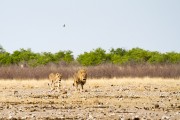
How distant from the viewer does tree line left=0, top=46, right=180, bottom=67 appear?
225ft

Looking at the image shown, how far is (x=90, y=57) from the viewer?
68.7 m

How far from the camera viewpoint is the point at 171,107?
19.7m

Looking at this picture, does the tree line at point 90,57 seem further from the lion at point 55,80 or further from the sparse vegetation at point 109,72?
the lion at point 55,80

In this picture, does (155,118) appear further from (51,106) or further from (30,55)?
(30,55)

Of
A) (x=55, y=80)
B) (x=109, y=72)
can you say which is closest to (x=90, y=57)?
(x=109, y=72)

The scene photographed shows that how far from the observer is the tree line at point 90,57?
68.5 metres

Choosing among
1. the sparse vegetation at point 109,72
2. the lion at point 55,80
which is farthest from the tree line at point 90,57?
the lion at point 55,80

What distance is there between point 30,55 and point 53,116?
58818 millimetres

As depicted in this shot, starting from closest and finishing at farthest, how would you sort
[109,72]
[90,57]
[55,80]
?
[55,80] → [109,72] → [90,57]

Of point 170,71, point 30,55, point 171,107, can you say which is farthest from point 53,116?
point 30,55

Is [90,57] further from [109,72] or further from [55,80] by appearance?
[55,80]

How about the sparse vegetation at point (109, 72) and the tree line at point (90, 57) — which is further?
the tree line at point (90, 57)

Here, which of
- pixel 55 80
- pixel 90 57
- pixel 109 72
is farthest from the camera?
pixel 90 57

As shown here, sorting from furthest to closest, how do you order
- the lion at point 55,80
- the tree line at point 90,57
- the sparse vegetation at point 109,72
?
the tree line at point 90,57 < the sparse vegetation at point 109,72 < the lion at point 55,80
